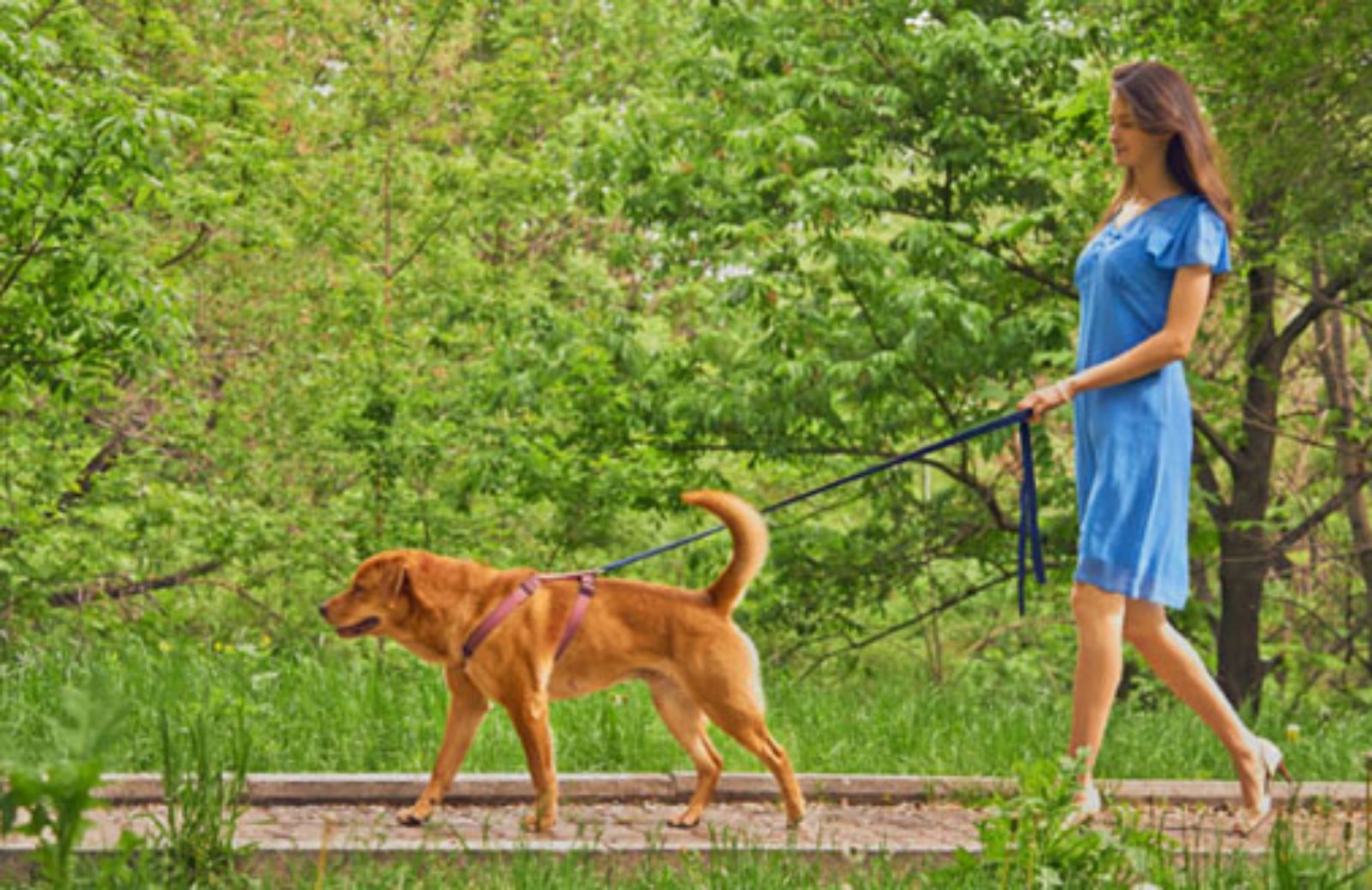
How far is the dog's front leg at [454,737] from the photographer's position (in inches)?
225

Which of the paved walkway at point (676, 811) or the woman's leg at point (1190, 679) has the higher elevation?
the woman's leg at point (1190, 679)

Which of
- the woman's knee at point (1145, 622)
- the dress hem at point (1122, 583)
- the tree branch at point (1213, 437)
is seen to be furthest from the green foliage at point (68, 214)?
the tree branch at point (1213, 437)

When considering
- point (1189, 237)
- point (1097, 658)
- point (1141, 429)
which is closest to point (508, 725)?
point (1097, 658)

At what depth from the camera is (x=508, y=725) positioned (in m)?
7.69

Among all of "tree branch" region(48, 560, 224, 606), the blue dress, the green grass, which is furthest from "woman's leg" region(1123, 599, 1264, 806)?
"tree branch" region(48, 560, 224, 606)

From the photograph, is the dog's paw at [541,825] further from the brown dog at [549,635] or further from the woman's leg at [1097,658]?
the woman's leg at [1097,658]

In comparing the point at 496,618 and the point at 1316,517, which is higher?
the point at 1316,517

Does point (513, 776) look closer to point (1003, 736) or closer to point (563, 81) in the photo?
point (1003, 736)

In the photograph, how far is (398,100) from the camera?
12.9 metres

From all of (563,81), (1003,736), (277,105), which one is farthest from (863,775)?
(563,81)

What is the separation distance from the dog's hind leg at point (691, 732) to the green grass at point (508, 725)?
105 cm

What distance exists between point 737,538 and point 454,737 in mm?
1240

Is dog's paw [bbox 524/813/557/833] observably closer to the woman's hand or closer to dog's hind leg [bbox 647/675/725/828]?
dog's hind leg [bbox 647/675/725/828]

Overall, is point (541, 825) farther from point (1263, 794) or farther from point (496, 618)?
point (1263, 794)
